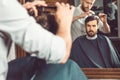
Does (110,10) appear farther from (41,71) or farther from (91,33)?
(41,71)

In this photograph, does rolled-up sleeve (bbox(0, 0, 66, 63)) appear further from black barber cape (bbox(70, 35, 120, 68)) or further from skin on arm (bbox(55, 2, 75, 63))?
black barber cape (bbox(70, 35, 120, 68))

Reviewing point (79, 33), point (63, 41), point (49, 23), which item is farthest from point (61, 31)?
point (79, 33)

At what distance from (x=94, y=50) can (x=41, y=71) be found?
596 mm

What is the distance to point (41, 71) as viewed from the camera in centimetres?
76

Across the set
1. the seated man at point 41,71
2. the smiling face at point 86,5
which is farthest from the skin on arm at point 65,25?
the smiling face at point 86,5

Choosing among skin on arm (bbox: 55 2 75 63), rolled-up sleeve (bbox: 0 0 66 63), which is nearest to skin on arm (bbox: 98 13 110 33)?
skin on arm (bbox: 55 2 75 63)

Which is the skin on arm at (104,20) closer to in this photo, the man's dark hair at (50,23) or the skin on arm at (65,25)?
the man's dark hair at (50,23)

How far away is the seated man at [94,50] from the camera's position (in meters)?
1.30

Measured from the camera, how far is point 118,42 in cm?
129

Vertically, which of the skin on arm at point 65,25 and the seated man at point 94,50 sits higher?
the skin on arm at point 65,25

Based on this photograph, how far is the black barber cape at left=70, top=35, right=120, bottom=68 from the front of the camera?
4.27ft

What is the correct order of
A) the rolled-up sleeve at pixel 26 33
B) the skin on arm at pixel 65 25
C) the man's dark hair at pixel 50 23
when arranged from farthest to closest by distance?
the man's dark hair at pixel 50 23 → the skin on arm at pixel 65 25 → the rolled-up sleeve at pixel 26 33

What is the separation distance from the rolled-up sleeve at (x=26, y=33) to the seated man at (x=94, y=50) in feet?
2.06

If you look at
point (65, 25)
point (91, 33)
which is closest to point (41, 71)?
point (65, 25)
